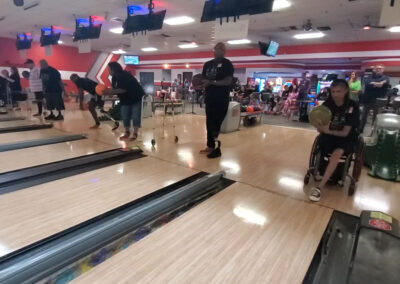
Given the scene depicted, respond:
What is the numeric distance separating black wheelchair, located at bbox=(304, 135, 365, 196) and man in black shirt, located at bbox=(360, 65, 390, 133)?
2.84m

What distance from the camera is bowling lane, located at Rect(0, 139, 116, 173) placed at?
10.0 ft

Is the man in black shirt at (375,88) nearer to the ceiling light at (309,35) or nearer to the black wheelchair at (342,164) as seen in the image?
the black wheelchair at (342,164)

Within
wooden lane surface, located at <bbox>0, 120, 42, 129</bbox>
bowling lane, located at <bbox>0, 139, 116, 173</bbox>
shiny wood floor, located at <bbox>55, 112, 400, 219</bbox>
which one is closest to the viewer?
shiny wood floor, located at <bbox>55, 112, 400, 219</bbox>

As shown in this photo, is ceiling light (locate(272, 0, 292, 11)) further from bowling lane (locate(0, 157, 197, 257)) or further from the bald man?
bowling lane (locate(0, 157, 197, 257))

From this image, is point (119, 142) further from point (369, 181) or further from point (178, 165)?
point (369, 181)

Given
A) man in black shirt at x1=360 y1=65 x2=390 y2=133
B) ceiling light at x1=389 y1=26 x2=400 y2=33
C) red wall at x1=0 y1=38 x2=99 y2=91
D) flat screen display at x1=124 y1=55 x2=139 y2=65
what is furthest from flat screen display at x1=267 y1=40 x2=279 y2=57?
red wall at x1=0 y1=38 x2=99 y2=91

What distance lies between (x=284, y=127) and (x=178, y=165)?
13.4 feet

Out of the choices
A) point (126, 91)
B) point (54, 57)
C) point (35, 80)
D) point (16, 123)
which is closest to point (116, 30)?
point (35, 80)

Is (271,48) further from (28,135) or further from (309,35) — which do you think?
(28,135)

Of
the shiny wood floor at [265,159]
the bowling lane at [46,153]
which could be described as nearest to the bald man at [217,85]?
the shiny wood floor at [265,159]

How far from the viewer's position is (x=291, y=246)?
1.63 meters

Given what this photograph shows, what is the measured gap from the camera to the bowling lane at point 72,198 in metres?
1.72

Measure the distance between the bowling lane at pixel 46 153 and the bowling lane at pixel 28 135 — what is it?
712 mm

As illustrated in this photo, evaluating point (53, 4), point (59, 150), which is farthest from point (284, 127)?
point (53, 4)
